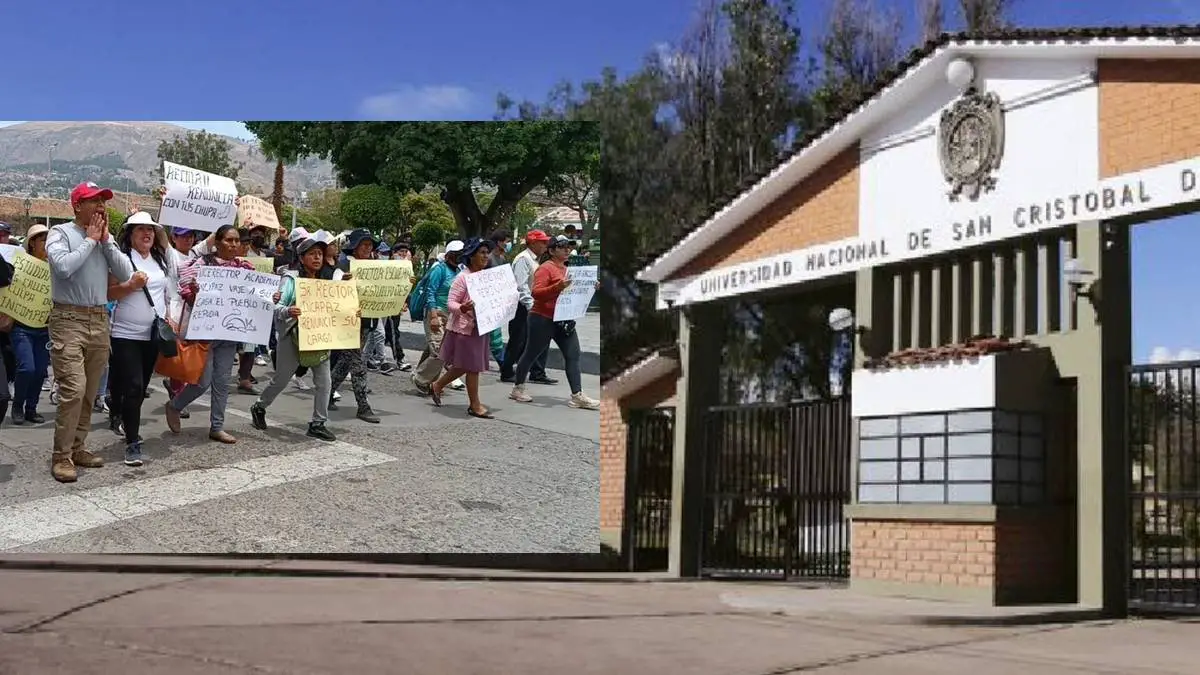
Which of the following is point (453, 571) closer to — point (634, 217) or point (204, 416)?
point (204, 416)

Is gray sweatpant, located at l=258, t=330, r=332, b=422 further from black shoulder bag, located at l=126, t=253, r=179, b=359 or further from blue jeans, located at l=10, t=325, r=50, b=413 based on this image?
blue jeans, located at l=10, t=325, r=50, b=413

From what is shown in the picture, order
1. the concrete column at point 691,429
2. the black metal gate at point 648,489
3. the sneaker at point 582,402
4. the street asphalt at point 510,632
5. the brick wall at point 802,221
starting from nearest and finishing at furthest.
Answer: the street asphalt at point 510,632 < the sneaker at point 582,402 < the brick wall at point 802,221 < the black metal gate at point 648,489 < the concrete column at point 691,429

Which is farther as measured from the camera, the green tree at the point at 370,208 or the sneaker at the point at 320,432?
the green tree at the point at 370,208

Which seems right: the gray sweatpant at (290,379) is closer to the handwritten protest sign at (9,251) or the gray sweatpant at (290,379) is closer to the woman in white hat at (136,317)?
the woman in white hat at (136,317)

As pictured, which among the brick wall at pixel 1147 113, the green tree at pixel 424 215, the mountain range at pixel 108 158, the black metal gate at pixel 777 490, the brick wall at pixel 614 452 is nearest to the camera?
the brick wall at pixel 1147 113

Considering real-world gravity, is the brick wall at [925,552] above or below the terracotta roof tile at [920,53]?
below

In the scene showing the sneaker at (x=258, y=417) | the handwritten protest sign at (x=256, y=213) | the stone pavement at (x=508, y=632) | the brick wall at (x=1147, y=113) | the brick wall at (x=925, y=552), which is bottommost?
the stone pavement at (x=508, y=632)

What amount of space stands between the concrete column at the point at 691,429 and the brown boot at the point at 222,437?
4665mm

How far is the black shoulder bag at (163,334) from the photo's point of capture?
875 centimetres

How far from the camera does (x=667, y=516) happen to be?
39.9 feet

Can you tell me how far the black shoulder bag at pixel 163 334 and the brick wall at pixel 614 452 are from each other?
307 centimetres

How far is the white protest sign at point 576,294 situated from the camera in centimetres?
955

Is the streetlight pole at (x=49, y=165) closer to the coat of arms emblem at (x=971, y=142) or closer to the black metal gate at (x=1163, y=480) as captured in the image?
the coat of arms emblem at (x=971, y=142)

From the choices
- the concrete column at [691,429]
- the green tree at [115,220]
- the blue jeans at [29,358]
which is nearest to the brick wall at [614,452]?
the concrete column at [691,429]
